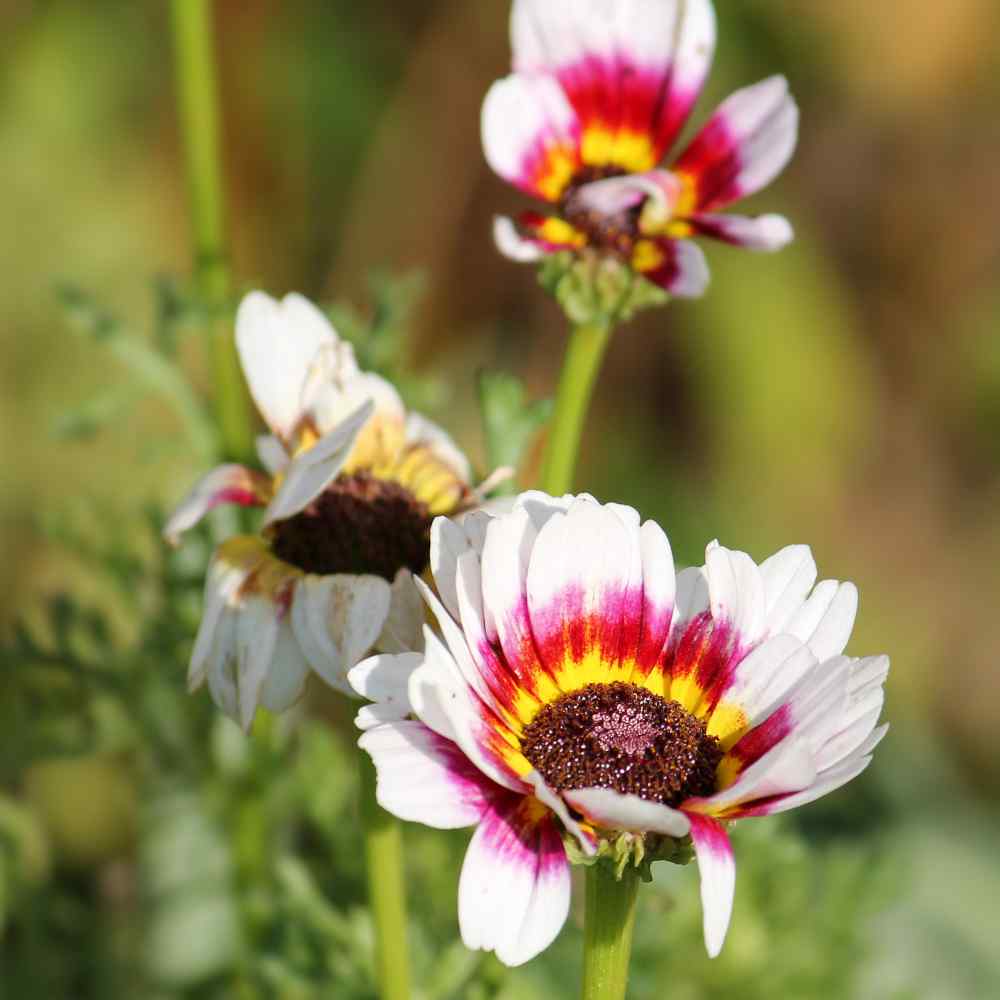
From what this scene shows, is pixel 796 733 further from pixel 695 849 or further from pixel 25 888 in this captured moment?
pixel 25 888

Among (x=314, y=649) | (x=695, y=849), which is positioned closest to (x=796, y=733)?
(x=695, y=849)

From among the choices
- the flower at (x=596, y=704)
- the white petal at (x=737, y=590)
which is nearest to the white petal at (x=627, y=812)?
the flower at (x=596, y=704)

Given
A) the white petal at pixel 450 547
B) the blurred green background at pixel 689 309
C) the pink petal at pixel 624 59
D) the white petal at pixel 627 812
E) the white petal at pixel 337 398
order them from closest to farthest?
the white petal at pixel 627 812, the white petal at pixel 450 547, the white petal at pixel 337 398, the pink petal at pixel 624 59, the blurred green background at pixel 689 309

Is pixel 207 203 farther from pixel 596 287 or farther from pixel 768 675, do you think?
pixel 768 675

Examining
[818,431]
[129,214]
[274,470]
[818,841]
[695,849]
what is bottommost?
[818,841]

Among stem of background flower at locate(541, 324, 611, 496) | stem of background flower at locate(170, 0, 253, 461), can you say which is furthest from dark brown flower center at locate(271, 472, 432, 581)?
stem of background flower at locate(170, 0, 253, 461)

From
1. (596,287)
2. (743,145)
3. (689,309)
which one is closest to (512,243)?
(596,287)

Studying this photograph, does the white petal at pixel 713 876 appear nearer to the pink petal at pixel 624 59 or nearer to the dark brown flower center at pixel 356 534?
the dark brown flower center at pixel 356 534
